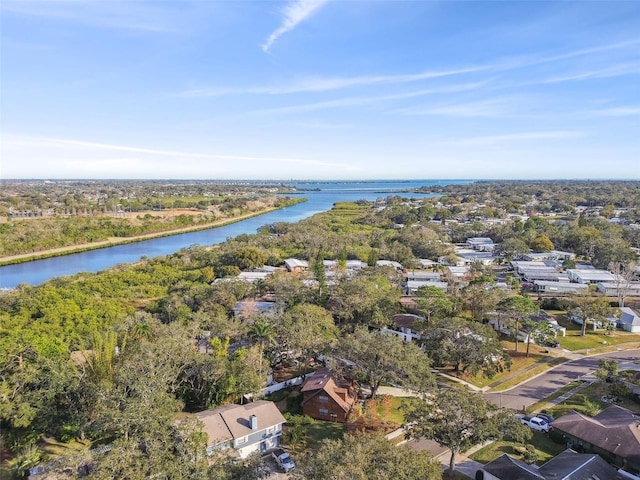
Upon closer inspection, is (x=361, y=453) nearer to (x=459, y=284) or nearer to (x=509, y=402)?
(x=509, y=402)

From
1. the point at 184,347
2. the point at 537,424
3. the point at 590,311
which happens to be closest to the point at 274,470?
the point at 184,347

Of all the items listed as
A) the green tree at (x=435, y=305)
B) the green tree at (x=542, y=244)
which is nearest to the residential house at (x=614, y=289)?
the green tree at (x=542, y=244)

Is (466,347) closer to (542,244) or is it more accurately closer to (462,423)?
(462,423)

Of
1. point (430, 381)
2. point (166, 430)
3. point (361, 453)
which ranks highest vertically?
point (361, 453)

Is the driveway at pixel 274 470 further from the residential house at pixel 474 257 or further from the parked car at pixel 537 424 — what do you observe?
the residential house at pixel 474 257

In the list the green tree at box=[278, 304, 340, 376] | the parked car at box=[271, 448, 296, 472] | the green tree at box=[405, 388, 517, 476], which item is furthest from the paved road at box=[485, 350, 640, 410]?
the parked car at box=[271, 448, 296, 472]

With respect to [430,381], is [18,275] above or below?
below

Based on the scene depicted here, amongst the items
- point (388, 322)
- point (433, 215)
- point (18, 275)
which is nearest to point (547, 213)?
point (433, 215)

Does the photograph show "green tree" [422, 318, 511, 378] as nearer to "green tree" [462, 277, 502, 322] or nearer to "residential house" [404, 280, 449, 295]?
"green tree" [462, 277, 502, 322]
